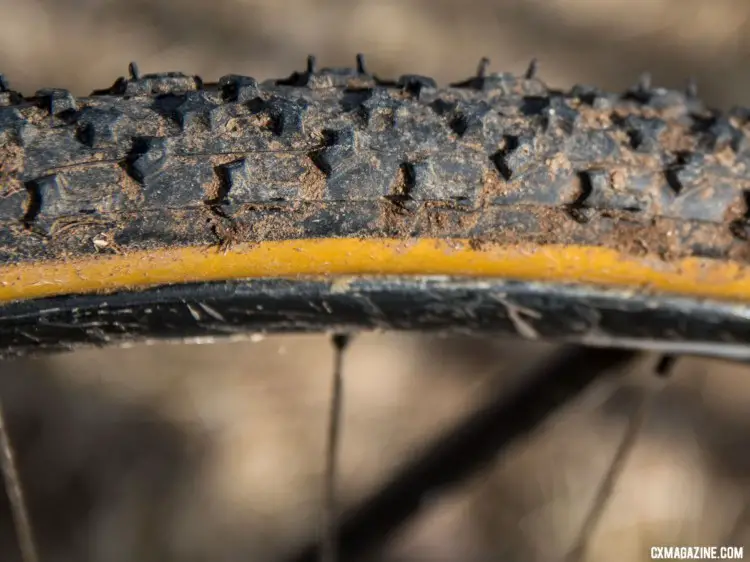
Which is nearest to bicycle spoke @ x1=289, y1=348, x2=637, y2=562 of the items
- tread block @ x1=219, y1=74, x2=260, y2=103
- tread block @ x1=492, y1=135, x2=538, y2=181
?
tread block @ x1=492, y1=135, x2=538, y2=181

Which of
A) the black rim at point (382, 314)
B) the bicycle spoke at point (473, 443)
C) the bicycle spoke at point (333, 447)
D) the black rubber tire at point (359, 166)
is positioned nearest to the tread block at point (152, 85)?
the black rubber tire at point (359, 166)

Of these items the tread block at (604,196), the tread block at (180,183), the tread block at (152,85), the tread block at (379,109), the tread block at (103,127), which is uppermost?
the tread block at (152,85)

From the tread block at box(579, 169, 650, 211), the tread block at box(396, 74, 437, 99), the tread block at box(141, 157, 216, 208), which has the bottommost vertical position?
the tread block at box(141, 157, 216, 208)

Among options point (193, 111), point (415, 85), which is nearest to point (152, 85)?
point (193, 111)

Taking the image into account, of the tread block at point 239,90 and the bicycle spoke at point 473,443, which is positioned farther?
the bicycle spoke at point 473,443

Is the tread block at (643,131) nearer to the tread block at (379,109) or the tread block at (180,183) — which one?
the tread block at (379,109)

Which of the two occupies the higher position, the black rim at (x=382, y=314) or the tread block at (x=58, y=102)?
the tread block at (x=58, y=102)

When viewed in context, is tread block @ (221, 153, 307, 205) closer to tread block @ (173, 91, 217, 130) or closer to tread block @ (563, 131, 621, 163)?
tread block @ (173, 91, 217, 130)
